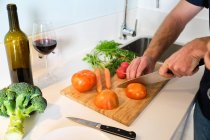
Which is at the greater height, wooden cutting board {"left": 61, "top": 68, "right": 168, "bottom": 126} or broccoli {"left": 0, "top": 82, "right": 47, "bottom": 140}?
broccoli {"left": 0, "top": 82, "right": 47, "bottom": 140}

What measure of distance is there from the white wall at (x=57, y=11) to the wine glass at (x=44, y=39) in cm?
5

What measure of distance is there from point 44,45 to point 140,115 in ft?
1.53

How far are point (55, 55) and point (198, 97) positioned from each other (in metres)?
0.68

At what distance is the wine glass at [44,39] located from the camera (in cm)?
92

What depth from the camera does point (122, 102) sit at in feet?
2.74

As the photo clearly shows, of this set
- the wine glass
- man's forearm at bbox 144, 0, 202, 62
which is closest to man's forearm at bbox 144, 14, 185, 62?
man's forearm at bbox 144, 0, 202, 62

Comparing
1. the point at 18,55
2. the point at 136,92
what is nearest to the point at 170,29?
the point at 136,92

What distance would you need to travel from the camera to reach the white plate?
2.10 ft

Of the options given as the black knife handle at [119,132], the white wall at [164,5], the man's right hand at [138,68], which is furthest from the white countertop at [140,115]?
the white wall at [164,5]

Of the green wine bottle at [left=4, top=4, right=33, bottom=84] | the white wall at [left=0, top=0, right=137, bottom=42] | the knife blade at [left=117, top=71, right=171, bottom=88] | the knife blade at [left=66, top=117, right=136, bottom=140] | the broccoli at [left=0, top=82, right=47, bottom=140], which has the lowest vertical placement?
the knife blade at [left=66, top=117, right=136, bottom=140]

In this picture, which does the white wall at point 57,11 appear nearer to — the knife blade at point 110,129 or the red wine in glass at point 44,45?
the red wine in glass at point 44,45

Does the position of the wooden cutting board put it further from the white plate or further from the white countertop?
the white plate

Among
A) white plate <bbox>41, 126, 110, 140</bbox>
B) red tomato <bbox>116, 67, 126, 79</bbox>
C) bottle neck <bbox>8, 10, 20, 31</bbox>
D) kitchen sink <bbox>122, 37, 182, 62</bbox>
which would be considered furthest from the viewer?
kitchen sink <bbox>122, 37, 182, 62</bbox>

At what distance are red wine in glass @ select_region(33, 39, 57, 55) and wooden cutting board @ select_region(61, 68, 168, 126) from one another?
17 cm
